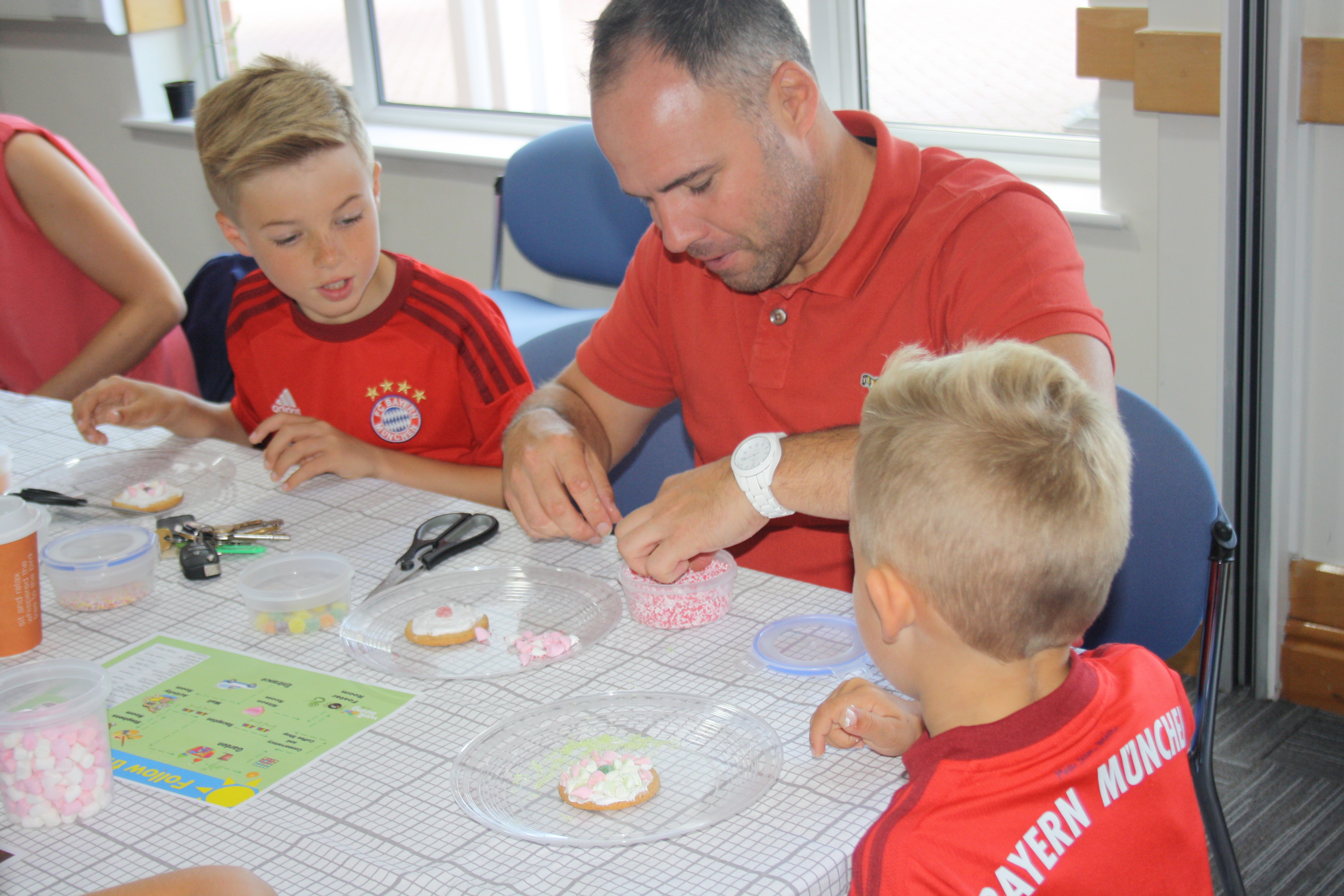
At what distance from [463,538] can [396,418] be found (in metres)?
0.51

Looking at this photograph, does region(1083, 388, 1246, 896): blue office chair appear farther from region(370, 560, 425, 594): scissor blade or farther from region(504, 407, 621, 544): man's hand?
region(370, 560, 425, 594): scissor blade

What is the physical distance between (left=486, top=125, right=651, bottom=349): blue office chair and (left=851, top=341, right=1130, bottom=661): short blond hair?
1.94m

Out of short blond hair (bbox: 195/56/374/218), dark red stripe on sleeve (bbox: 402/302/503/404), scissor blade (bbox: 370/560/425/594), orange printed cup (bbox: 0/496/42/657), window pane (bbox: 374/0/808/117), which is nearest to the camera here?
orange printed cup (bbox: 0/496/42/657)

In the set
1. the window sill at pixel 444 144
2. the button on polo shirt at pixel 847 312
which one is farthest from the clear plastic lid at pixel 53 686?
the window sill at pixel 444 144

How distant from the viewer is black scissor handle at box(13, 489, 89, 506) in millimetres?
1504

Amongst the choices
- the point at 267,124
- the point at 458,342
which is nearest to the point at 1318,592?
the point at 458,342

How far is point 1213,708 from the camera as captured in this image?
1427mm

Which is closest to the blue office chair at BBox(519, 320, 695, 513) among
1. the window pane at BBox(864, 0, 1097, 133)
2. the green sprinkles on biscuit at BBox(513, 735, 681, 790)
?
the green sprinkles on biscuit at BBox(513, 735, 681, 790)

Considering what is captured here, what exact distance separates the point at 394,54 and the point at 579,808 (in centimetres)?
354

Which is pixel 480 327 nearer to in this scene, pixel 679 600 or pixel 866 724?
pixel 679 600

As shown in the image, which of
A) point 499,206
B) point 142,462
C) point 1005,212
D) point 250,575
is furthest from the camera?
point 499,206

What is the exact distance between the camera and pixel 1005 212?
1.36 meters

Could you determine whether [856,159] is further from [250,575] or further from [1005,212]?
[250,575]

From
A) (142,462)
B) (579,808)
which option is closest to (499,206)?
(142,462)
